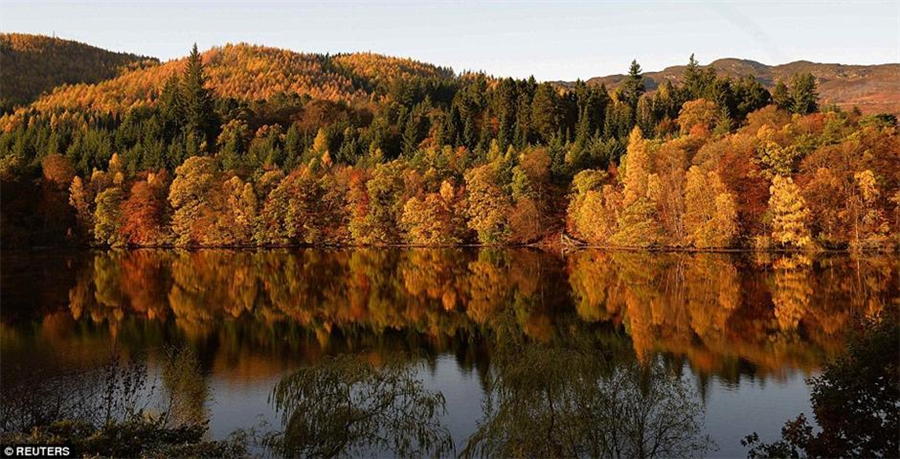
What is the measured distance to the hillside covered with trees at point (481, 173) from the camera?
73.1 metres

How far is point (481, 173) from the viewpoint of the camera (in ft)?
294

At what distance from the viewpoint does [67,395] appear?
22.8 meters

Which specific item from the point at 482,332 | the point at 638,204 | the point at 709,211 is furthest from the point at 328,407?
the point at 638,204

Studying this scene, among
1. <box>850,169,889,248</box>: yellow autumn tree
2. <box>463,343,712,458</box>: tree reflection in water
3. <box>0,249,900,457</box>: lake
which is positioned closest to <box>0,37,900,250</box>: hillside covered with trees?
<box>850,169,889,248</box>: yellow autumn tree

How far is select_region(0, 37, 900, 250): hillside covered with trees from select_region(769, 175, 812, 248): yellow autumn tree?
8.0 inches

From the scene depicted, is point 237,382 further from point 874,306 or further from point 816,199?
point 816,199

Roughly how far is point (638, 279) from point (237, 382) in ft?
114

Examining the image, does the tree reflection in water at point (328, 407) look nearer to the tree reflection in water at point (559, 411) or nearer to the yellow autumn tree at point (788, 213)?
the tree reflection in water at point (559, 411)

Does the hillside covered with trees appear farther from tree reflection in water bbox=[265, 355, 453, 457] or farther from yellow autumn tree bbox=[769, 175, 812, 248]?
tree reflection in water bbox=[265, 355, 453, 457]

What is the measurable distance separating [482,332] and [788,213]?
4921cm

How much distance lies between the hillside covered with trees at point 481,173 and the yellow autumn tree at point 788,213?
20 centimetres

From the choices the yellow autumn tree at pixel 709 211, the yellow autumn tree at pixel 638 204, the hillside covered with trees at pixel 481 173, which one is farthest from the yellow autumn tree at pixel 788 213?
the yellow autumn tree at pixel 638 204

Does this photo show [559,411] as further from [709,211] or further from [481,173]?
[481,173]

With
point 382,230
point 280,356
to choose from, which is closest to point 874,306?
point 280,356
